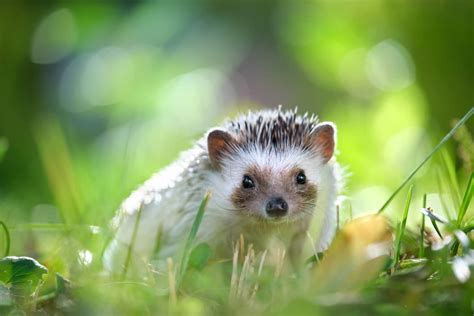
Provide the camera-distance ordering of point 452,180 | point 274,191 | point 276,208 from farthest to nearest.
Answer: point 274,191 < point 276,208 < point 452,180

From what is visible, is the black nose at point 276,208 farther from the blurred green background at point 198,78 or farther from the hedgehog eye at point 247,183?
the blurred green background at point 198,78

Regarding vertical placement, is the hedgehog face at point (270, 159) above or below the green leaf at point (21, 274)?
above

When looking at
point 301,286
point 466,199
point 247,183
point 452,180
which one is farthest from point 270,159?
point 301,286

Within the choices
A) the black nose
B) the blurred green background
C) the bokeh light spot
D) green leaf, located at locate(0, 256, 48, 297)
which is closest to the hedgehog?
the black nose

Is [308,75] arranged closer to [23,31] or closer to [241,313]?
[23,31]

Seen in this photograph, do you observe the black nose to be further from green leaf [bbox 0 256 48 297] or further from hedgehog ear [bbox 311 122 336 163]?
green leaf [bbox 0 256 48 297]

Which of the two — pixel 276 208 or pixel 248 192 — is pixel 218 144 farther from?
pixel 276 208

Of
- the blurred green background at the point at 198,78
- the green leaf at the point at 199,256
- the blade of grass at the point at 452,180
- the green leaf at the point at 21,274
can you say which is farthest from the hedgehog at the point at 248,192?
the blurred green background at the point at 198,78
